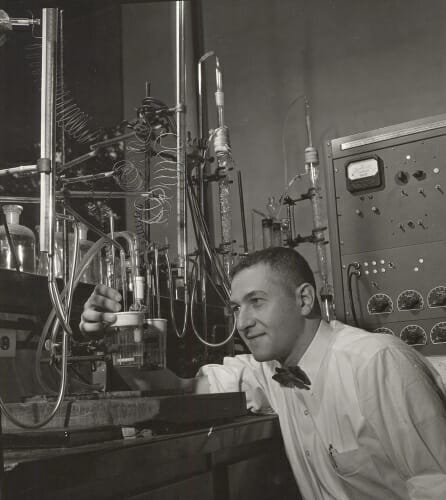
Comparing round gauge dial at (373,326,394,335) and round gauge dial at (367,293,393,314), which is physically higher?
round gauge dial at (367,293,393,314)

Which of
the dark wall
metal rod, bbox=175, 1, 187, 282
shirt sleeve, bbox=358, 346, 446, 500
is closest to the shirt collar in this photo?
shirt sleeve, bbox=358, 346, 446, 500

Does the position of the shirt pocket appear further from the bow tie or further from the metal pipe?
the metal pipe

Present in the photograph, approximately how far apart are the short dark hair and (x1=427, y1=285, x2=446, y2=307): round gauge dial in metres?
0.75

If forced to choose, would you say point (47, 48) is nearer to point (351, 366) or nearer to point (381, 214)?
A: point (351, 366)

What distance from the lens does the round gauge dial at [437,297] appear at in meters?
2.37

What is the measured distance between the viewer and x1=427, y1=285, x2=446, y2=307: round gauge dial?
2365 millimetres

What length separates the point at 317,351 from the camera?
180 centimetres

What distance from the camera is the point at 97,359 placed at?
4.82 ft

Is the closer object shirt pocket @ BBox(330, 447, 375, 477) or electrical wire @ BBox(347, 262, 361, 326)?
shirt pocket @ BBox(330, 447, 375, 477)

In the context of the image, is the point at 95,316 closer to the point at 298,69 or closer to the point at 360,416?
the point at 360,416

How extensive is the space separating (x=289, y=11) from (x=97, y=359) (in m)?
2.61

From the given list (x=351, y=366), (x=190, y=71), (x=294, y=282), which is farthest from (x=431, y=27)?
(x=351, y=366)

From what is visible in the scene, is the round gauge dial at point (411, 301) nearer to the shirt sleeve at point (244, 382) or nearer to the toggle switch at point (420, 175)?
the toggle switch at point (420, 175)

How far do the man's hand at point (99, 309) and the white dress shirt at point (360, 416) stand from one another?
1.89 ft
